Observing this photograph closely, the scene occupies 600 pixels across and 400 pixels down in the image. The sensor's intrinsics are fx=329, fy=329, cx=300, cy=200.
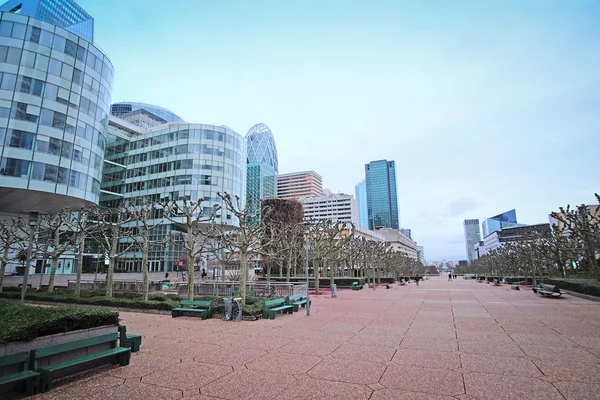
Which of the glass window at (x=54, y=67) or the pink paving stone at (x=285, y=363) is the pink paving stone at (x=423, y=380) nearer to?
the pink paving stone at (x=285, y=363)

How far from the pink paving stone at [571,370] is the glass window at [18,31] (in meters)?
55.5

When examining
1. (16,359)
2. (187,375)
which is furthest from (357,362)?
(16,359)

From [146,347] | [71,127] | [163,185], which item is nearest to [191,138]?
[163,185]

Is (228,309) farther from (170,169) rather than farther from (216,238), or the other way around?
(170,169)

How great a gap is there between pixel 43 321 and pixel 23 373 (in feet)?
3.70

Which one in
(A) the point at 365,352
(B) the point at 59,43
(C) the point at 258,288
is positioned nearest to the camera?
(A) the point at 365,352

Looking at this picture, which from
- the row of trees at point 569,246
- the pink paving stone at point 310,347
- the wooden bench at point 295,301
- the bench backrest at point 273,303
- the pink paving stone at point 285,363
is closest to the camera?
the pink paving stone at point 285,363

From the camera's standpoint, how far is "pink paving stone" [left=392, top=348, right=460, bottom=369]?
23.7ft

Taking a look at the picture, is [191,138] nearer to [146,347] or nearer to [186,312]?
[186,312]

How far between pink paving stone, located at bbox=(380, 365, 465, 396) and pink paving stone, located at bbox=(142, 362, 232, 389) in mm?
3332

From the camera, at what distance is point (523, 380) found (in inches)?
244

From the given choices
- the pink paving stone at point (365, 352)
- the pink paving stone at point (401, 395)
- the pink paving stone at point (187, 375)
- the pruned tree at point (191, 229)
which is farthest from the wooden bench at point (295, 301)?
the pink paving stone at point (401, 395)

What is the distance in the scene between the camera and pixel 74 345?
6590 millimetres

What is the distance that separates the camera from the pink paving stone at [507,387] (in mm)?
5457
